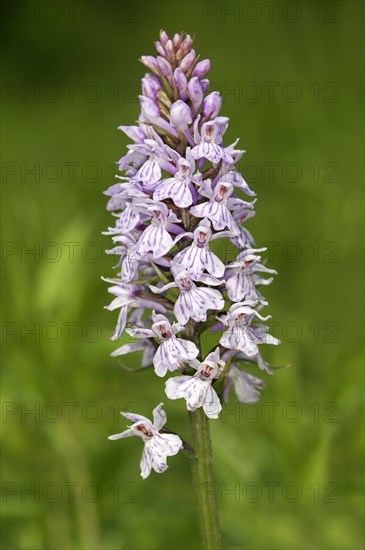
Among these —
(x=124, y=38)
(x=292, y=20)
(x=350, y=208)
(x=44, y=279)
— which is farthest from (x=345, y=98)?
(x=124, y=38)

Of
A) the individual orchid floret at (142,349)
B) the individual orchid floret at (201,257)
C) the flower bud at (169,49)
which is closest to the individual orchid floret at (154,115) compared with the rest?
the flower bud at (169,49)

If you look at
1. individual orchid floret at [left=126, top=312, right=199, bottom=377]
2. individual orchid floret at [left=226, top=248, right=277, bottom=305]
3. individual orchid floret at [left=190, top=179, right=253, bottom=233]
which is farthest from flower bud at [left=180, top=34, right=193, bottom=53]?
individual orchid floret at [left=126, top=312, right=199, bottom=377]

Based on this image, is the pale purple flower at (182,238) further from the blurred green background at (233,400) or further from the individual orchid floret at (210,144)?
the blurred green background at (233,400)

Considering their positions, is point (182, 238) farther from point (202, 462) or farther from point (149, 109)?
point (202, 462)

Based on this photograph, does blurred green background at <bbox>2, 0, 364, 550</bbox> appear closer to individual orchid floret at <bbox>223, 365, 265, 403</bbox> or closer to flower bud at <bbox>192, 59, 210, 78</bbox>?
individual orchid floret at <bbox>223, 365, 265, 403</bbox>

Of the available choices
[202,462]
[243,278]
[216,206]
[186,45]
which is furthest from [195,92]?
[202,462]

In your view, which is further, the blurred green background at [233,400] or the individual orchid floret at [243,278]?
the blurred green background at [233,400]

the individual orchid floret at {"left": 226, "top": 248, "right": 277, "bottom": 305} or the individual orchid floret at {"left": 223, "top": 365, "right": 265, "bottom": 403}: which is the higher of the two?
the individual orchid floret at {"left": 226, "top": 248, "right": 277, "bottom": 305}
